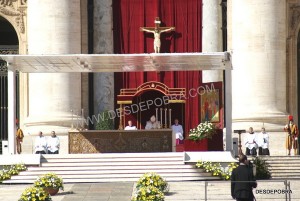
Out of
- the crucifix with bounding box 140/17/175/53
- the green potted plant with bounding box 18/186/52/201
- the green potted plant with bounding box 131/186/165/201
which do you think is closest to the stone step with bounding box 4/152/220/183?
the green potted plant with bounding box 18/186/52/201

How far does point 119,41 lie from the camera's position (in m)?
52.7

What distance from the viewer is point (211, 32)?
52375 millimetres

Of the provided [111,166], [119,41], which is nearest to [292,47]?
[119,41]

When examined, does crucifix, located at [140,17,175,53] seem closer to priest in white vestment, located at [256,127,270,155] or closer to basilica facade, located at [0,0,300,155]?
basilica facade, located at [0,0,300,155]

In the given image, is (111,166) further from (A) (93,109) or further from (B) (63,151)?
(A) (93,109)

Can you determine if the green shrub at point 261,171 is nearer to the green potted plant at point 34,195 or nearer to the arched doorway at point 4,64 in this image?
the green potted plant at point 34,195

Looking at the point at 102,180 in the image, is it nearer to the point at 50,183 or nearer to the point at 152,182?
the point at 50,183

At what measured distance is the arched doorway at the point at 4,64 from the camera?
176ft

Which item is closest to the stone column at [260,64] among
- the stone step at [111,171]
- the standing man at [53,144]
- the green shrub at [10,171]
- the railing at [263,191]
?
the standing man at [53,144]

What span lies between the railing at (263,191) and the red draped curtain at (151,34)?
24.2 m

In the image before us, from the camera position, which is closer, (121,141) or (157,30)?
(121,141)

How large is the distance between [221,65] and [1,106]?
14726 mm

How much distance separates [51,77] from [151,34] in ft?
20.0

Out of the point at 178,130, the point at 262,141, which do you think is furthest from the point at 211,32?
the point at 262,141
